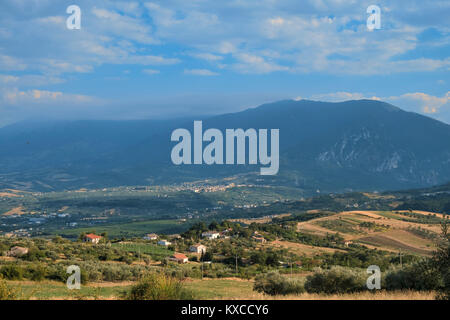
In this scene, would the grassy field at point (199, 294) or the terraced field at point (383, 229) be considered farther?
the terraced field at point (383, 229)

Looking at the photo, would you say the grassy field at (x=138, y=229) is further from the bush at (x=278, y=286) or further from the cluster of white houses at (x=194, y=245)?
the bush at (x=278, y=286)

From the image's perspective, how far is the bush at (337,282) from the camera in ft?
52.4

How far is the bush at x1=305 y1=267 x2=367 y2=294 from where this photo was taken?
52.4 ft

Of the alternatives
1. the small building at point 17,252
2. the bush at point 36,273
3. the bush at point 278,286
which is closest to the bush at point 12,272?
the bush at point 36,273

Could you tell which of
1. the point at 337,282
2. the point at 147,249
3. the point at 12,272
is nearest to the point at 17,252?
the point at 12,272

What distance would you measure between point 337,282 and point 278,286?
2.75m

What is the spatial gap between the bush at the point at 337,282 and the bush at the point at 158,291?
651 cm

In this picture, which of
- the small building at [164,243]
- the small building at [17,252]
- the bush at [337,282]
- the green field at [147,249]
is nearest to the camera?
the bush at [337,282]

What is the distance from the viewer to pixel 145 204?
175 m

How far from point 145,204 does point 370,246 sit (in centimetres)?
12536

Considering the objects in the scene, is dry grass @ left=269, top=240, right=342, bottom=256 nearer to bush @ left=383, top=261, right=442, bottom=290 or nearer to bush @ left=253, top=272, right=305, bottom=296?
bush @ left=253, top=272, right=305, bottom=296
